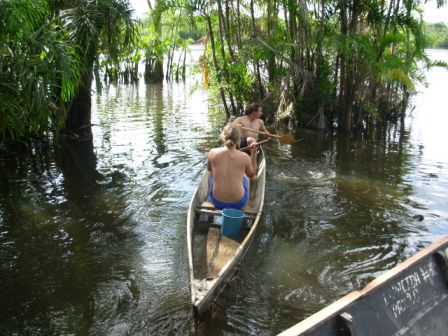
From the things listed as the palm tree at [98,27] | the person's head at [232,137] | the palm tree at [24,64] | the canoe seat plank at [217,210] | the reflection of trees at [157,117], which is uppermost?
the palm tree at [98,27]

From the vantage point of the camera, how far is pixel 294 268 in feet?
18.1

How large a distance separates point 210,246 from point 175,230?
1.21 metres

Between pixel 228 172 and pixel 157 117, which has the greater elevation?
pixel 228 172

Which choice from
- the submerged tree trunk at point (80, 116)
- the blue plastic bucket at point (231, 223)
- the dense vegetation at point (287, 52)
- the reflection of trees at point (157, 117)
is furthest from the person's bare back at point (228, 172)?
the submerged tree trunk at point (80, 116)

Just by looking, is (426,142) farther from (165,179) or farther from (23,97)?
(23,97)

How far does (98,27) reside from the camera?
906 cm

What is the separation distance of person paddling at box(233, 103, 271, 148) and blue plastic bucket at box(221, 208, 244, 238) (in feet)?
11.4

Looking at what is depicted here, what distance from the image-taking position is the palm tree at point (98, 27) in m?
8.37

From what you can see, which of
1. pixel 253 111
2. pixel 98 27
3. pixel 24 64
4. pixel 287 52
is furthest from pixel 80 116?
pixel 24 64

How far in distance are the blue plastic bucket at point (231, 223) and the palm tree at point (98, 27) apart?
4.10 m

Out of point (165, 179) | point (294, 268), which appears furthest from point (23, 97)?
point (294, 268)

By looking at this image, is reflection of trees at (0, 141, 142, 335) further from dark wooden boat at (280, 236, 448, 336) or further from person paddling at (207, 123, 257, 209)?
dark wooden boat at (280, 236, 448, 336)

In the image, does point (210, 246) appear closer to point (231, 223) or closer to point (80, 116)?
point (231, 223)

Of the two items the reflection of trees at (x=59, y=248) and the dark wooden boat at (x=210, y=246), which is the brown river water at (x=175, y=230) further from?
the dark wooden boat at (x=210, y=246)
